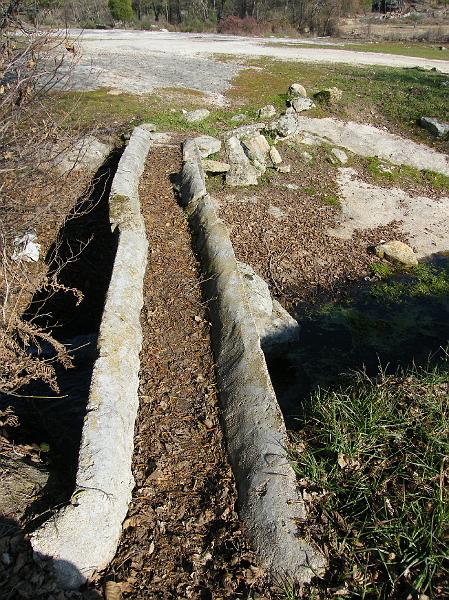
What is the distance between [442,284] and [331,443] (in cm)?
766

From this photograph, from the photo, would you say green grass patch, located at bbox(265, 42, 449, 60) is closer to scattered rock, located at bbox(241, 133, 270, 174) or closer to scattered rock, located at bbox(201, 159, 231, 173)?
scattered rock, located at bbox(241, 133, 270, 174)

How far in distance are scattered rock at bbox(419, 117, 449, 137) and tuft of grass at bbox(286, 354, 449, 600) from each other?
14.1 metres

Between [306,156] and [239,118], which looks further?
[239,118]

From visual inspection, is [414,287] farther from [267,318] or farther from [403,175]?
[403,175]

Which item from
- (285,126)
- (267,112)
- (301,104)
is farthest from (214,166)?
(301,104)

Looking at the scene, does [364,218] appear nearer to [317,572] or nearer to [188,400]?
[188,400]

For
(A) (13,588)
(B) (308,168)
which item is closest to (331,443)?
(A) (13,588)

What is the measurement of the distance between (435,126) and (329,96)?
3993 mm

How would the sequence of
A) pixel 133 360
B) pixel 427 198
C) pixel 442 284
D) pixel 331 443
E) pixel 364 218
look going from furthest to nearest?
pixel 427 198
pixel 364 218
pixel 442 284
pixel 133 360
pixel 331 443

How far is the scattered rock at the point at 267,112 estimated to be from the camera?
15312 millimetres

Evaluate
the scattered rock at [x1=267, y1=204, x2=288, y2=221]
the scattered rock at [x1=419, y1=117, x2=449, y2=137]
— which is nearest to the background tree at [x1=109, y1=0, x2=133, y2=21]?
the scattered rock at [x1=419, y1=117, x2=449, y2=137]

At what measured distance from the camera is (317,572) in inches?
136

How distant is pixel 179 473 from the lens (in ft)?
14.5

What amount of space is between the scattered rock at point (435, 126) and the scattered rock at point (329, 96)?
127 inches
